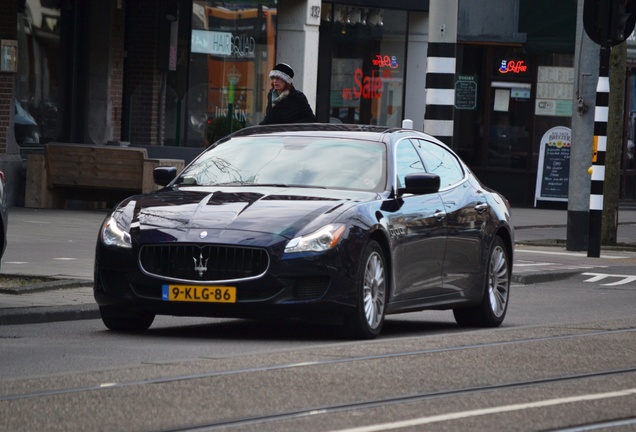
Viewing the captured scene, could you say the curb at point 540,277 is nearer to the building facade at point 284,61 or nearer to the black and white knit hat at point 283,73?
the building facade at point 284,61

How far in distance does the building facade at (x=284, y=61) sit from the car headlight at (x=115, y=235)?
8.81 meters

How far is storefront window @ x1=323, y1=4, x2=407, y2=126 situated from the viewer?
102ft

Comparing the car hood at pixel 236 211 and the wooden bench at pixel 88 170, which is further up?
the car hood at pixel 236 211

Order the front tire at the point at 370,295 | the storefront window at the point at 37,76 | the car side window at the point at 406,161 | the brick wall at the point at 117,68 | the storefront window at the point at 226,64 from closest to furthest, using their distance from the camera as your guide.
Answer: the front tire at the point at 370,295, the car side window at the point at 406,161, the storefront window at the point at 37,76, the brick wall at the point at 117,68, the storefront window at the point at 226,64

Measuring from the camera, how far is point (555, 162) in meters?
32.5

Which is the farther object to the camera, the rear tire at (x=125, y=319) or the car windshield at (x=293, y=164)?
the car windshield at (x=293, y=164)

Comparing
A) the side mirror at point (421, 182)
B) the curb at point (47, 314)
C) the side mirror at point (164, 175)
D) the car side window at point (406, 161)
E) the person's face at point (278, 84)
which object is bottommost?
the curb at point (47, 314)

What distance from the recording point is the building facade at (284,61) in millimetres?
24984

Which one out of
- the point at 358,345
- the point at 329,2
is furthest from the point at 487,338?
the point at 329,2

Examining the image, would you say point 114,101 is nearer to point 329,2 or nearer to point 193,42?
point 193,42

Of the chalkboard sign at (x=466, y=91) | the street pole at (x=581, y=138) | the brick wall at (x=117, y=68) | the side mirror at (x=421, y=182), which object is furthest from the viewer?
the chalkboard sign at (x=466, y=91)

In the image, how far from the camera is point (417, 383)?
8.39m

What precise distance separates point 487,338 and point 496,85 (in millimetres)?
22599

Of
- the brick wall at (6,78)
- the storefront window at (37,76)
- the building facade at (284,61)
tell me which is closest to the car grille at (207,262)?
the building facade at (284,61)
